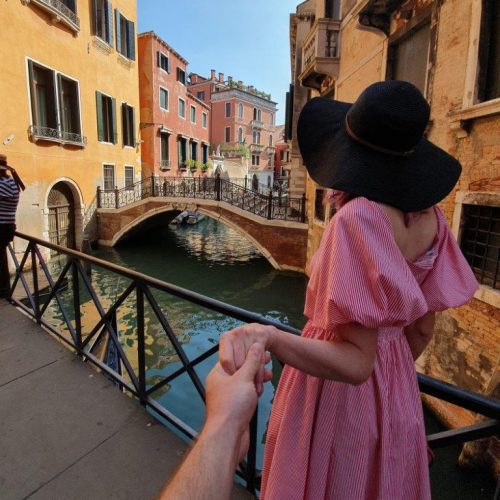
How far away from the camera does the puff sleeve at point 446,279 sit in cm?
91

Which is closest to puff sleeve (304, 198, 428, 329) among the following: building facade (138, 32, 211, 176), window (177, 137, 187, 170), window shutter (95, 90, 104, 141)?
window shutter (95, 90, 104, 141)

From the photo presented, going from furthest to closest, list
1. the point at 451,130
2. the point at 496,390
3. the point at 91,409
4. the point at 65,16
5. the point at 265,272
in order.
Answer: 1. the point at 265,272
2. the point at 65,16
3. the point at 451,130
4. the point at 496,390
5. the point at 91,409

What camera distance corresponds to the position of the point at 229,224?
41.5 ft

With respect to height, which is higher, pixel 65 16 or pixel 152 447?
pixel 65 16

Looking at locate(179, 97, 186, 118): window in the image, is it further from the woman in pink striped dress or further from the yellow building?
the woman in pink striped dress

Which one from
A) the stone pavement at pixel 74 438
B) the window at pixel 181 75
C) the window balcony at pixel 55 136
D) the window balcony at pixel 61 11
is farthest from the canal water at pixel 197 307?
the window at pixel 181 75

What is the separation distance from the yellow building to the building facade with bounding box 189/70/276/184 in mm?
19562

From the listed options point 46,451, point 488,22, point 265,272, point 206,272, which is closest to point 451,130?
point 488,22

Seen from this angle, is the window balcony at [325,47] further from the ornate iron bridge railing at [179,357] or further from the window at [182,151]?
the window at [182,151]

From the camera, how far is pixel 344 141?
87 centimetres

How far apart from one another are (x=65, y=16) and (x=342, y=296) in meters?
13.7

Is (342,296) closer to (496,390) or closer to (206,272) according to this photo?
(496,390)

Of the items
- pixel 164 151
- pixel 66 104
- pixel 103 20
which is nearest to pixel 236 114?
pixel 164 151

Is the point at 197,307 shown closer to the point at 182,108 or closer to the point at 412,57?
the point at 412,57
